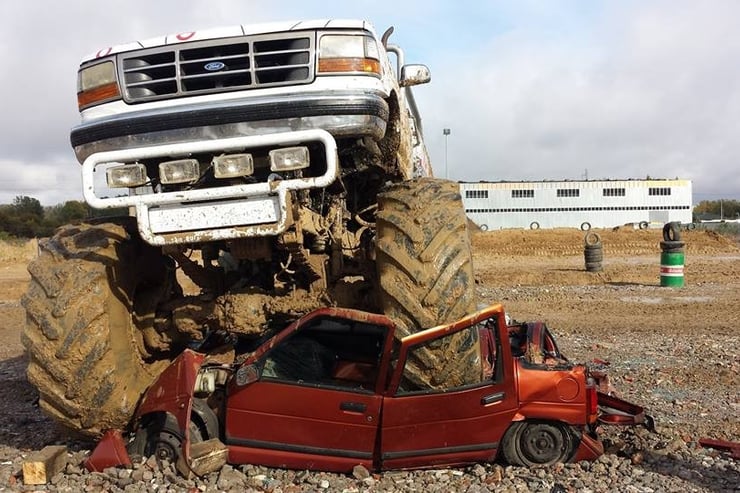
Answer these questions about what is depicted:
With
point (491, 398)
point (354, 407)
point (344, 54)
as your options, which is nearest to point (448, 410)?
point (491, 398)

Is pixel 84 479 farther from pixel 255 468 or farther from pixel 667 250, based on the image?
pixel 667 250

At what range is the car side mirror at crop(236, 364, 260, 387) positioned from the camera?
4312mm

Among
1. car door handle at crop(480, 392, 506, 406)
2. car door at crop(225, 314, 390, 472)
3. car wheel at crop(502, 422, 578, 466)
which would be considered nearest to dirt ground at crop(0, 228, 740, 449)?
car wheel at crop(502, 422, 578, 466)

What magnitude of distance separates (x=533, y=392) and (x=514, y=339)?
1232 millimetres

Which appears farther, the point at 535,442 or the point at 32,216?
the point at 32,216

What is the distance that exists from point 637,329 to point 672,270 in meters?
6.33

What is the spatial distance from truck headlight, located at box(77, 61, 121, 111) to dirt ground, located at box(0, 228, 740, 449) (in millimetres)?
2867

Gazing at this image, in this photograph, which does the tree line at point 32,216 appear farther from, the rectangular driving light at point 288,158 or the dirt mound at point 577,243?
the rectangular driving light at point 288,158

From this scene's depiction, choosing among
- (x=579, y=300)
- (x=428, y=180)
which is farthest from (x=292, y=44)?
(x=579, y=300)

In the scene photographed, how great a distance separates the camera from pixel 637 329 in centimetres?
1002

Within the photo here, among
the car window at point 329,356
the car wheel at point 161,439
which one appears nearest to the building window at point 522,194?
the car window at point 329,356

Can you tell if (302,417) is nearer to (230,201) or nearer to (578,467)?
(230,201)

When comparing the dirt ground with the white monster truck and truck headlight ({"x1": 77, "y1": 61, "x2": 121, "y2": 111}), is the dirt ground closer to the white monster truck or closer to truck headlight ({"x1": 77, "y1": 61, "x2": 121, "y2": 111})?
the white monster truck

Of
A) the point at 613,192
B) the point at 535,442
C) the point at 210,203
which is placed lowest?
the point at 535,442
